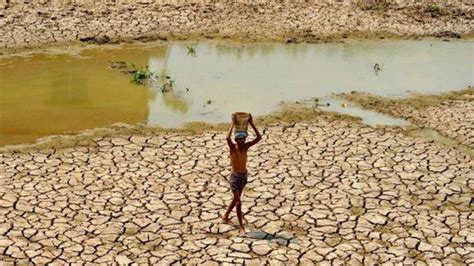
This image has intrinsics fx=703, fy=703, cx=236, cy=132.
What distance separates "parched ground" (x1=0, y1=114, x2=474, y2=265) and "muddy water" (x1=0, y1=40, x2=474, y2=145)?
1.55m

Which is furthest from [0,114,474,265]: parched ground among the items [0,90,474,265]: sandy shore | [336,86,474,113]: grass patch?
[336,86,474,113]: grass patch

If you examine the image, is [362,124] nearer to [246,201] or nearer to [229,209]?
[246,201]

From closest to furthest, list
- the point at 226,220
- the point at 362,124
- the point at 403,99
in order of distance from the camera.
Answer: the point at 226,220 → the point at 362,124 → the point at 403,99

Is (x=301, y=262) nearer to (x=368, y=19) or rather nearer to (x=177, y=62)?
(x=177, y=62)

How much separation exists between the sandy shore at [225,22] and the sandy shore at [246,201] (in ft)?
23.6

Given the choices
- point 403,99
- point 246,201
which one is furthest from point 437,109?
point 246,201

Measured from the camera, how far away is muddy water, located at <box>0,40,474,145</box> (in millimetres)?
13602

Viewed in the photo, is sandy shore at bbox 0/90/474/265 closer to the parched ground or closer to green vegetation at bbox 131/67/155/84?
the parched ground

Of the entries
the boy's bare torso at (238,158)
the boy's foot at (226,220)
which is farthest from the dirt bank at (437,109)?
the boy's bare torso at (238,158)

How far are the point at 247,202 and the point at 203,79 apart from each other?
649 centimetres

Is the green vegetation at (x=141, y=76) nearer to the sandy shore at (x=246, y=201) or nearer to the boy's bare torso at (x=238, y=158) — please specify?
the sandy shore at (x=246, y=201)

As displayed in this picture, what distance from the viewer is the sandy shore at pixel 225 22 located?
18.6 metres

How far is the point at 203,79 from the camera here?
16031 mm

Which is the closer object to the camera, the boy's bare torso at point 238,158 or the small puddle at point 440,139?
the boy's bare torso at point 238,158
